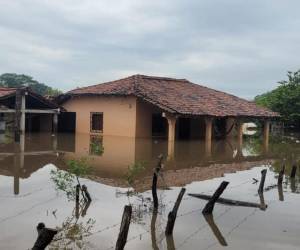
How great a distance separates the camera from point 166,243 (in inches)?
293

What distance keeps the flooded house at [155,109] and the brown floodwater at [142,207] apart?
30.6 ft

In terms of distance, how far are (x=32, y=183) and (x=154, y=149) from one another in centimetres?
1024

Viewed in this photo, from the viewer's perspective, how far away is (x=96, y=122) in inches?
1193

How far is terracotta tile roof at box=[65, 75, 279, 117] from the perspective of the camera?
2638cm

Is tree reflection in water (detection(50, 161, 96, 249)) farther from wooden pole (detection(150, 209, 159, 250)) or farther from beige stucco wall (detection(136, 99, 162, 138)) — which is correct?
beige stucco wall (detection(136, 99, 162, 138))

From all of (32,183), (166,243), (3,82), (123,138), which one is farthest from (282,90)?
(3,82)

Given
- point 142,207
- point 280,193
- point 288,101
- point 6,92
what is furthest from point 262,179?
point 288,101

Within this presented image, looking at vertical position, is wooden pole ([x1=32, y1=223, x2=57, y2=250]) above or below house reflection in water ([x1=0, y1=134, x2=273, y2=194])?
above

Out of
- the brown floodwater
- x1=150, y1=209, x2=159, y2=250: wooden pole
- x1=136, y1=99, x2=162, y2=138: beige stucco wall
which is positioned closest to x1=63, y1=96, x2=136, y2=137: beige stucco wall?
x1=136, y1=99, x2=162, y2=138: beige stucco wall

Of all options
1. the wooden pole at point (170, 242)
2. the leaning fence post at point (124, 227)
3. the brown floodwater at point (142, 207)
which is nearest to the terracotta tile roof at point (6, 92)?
the brown floodwater at point (142, 207)

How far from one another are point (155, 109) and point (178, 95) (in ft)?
6.36

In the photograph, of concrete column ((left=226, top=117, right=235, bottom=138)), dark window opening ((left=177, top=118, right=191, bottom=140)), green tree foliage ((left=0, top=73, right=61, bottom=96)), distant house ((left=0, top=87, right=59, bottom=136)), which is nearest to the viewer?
distant house ((left=0, top=87, right=59, bottom=136))

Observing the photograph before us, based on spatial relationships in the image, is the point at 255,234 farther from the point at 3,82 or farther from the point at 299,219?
the point at 3,82


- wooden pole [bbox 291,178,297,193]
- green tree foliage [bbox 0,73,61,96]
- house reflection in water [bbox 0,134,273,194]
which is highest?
green tree foliage [bbox 0,73,61,96]
